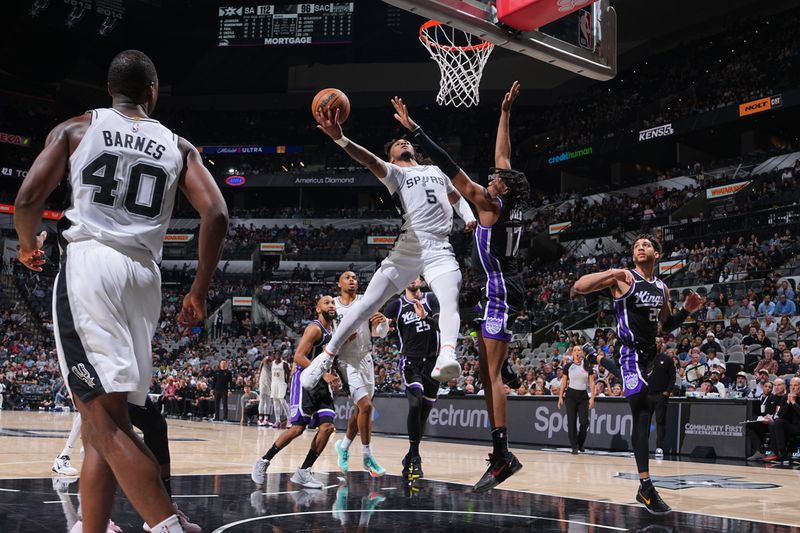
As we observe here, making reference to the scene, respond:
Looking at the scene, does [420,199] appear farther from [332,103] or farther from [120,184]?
[120,184]

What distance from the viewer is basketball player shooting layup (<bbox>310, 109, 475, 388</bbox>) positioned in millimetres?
5969

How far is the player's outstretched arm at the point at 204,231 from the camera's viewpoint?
3.31m

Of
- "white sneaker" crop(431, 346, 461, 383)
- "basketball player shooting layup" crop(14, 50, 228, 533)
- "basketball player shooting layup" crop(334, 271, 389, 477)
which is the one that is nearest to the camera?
"basketball player shooting layup" crop(14, 50, 228, 533)

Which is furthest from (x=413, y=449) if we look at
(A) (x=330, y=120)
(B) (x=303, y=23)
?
(B) (x=303, y=23)

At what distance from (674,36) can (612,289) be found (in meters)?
31.7

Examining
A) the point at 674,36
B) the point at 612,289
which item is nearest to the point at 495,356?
the point at 612,289

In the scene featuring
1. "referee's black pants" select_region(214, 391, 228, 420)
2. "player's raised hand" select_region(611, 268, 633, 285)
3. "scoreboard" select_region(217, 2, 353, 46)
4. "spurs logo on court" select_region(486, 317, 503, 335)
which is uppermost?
"scoreboard" select_region(217, 2, 353, 46)

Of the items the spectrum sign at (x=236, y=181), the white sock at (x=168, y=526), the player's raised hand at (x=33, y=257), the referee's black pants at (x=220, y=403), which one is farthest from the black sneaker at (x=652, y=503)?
the spectrum sign at (x=236, y=181)

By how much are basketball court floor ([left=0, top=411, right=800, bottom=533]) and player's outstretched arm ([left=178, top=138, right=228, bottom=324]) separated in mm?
2057

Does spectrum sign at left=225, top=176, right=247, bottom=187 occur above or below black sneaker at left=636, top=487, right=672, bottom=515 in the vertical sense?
above

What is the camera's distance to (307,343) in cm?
792

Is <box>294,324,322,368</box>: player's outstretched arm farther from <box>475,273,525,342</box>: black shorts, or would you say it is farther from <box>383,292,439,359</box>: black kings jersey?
<box>475,273,525,342</box>: black shorts

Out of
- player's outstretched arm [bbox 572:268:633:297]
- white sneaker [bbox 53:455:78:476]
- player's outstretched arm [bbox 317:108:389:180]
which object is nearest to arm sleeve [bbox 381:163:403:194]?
player's outstretched arm [bbox 317:108:389:180]

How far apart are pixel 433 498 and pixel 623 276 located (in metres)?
2.48
